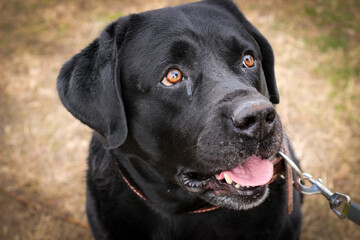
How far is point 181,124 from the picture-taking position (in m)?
1.94

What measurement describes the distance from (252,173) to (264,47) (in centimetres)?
103

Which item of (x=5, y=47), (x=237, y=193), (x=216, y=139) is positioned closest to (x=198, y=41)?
(x=216, y=139)

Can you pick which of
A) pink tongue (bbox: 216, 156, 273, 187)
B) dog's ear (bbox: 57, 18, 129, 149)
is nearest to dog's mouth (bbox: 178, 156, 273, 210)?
pink tongue (bbox: 216, 156, 273, 187)

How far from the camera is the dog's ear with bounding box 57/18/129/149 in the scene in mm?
1982

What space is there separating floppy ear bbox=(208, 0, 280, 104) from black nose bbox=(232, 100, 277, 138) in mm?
906

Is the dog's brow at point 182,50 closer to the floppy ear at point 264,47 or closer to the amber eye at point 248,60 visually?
the amber eye at point 248,60

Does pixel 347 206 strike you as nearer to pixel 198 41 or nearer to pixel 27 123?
pixel 198 41

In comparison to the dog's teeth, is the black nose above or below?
above

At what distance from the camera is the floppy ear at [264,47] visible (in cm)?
246

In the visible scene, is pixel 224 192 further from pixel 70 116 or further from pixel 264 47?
pixel 70 116

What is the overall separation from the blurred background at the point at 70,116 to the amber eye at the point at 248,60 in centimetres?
165

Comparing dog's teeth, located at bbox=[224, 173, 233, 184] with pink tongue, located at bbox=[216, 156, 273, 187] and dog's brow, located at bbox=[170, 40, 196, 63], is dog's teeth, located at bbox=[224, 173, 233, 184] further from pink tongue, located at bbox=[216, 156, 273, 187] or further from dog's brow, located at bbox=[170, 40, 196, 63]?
dog's brow, located at bbox=[170, 40, 196, 63]

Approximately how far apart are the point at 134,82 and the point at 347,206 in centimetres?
138

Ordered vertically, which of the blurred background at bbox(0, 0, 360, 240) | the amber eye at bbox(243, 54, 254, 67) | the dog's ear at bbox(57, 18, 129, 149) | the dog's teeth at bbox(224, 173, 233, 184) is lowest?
the blurred background at bbox(0, 0, 360, 240)
